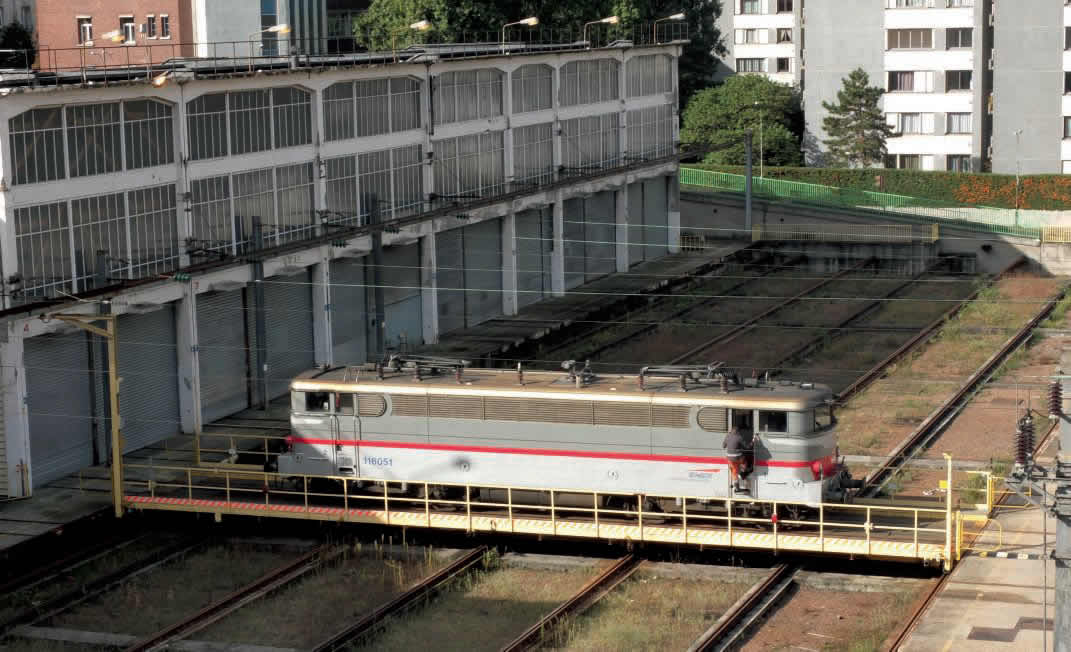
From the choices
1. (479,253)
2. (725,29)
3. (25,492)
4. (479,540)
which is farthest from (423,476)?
(725,29)

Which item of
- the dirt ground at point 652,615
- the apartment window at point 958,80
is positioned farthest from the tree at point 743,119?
the dirt ground at point 652,615

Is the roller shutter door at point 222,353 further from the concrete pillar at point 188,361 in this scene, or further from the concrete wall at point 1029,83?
the concrete wall at point 1029,83

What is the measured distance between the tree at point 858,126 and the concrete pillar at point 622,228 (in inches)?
1063

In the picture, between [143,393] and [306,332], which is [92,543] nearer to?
[143,393]

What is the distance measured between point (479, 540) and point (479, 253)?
83.3 ft

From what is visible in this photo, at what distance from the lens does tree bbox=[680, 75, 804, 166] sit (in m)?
91.2

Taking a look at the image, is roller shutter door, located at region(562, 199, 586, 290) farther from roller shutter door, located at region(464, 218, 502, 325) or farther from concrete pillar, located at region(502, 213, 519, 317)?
roller shutter door, located at region(464, 218, 502, 325)

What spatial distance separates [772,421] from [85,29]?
54.9m

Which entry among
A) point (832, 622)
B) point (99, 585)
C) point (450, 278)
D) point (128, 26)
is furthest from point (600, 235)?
point (832, 622)

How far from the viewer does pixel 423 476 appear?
31.9 m

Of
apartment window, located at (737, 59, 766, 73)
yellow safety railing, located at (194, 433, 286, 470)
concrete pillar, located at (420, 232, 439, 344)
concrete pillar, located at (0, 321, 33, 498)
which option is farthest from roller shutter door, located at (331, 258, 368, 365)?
apartment window, located at (737, 59, 766, 73)

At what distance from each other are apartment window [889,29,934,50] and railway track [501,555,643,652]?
215ft

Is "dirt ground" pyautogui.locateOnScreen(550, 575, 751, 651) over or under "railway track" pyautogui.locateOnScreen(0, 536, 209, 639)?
over

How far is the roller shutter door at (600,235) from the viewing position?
2549 inches
